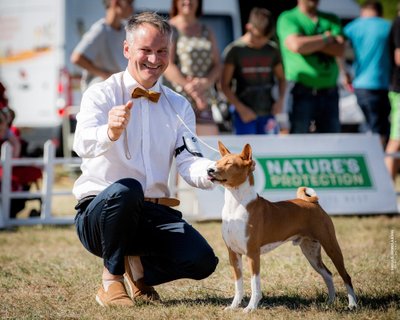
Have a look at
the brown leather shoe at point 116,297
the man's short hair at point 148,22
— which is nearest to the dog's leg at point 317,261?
the brown leather shoe at point 116,297

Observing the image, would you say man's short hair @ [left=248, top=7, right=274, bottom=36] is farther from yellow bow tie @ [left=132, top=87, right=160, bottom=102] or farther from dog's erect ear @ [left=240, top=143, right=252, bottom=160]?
dog's erect ear @ [left=240, top=143, right=252, bottom=160]

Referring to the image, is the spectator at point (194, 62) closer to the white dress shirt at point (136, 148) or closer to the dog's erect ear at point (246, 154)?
the white dress shirt at point (136, 148)

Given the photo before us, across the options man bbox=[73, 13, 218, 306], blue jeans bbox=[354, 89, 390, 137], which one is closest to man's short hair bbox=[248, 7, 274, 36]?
blue jeans bbox=[354, 89, 390, 137]

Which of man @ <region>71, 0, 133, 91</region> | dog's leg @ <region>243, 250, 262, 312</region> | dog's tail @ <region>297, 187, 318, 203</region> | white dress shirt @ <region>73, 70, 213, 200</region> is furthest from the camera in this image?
man @ <region>71, 0, 133, 91</region>

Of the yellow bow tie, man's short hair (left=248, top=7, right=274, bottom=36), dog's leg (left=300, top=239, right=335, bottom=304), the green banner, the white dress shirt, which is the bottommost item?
the green banner

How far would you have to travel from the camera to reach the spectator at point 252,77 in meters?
8.55

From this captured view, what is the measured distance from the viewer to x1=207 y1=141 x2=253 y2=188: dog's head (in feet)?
13.4

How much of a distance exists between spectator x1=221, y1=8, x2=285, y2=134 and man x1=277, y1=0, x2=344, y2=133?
211 millimetres

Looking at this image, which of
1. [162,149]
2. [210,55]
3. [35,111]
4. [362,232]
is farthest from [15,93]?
[162,149]

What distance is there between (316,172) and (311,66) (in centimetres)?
113

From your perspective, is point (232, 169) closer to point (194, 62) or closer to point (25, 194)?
point (194, 62)

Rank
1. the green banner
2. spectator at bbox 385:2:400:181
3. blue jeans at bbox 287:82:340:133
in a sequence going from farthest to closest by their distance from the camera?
spectator at bbox 385:2:400:181 → blue jeans at bbox 287:82:340:133 → the green banner

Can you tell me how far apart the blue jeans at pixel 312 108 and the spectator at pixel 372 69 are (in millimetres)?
584

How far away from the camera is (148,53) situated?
445 cm
